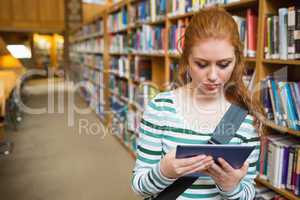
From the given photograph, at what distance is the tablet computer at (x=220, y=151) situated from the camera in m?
0.78

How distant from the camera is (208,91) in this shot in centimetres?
98

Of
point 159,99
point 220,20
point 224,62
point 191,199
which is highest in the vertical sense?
point 220,20

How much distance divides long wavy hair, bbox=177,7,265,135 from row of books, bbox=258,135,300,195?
70cm

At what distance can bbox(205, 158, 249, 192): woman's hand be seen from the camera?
0.84 m

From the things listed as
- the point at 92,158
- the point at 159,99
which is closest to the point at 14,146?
the point at 92,158

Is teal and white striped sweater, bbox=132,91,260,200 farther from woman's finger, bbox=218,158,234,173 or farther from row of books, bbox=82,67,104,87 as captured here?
row of books, bbox=82,67,104,87

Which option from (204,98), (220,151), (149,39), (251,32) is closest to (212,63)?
(204,98)

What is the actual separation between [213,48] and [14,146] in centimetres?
370

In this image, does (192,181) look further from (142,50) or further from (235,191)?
(142,50)

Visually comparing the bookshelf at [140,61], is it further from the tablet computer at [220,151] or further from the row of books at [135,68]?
the tablet computer at [220,151]

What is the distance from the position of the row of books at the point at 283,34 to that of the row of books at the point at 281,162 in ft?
1.62

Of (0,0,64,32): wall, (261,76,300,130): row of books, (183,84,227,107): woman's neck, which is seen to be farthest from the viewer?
(0,0,64,32): wall

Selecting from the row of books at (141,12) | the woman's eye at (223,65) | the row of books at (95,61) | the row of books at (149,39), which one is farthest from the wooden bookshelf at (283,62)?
the row of books at (95,61)

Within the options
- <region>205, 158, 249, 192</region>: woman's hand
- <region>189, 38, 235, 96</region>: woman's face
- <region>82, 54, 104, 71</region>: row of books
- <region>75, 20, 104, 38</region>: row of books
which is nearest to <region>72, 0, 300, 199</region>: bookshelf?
<region>75, 20, 104, 38</region>: row of books
